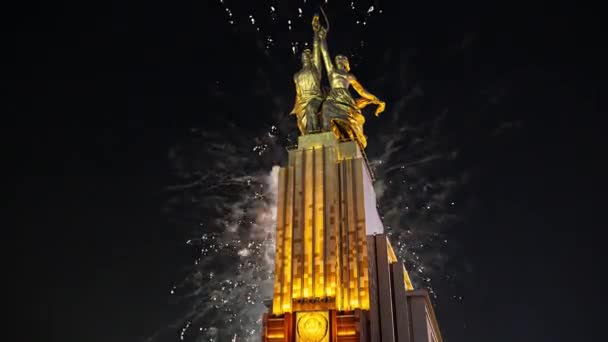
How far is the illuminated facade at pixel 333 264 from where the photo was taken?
24.8m

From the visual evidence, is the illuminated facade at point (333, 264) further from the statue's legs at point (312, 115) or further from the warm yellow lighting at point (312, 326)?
the statue's legs at point (312, 115)

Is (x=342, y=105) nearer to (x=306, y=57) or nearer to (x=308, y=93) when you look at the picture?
(x=308, y=93)

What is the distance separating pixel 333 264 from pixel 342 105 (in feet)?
29.8

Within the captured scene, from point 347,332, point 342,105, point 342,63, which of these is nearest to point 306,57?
point 342,63

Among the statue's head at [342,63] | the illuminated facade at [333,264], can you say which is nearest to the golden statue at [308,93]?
the statue's head at [342,63]

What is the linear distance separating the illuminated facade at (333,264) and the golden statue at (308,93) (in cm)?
157

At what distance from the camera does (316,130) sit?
3089cm

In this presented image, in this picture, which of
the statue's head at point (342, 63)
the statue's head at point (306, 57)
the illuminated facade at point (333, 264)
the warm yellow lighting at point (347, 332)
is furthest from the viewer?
the statue's head at point (342, 63)

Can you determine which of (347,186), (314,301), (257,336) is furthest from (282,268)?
(257,336)

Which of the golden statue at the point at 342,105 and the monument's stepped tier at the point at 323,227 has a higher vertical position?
the golden statue at the point at 342,105

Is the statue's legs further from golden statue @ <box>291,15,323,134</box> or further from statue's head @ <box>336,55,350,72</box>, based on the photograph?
statue's head @ <box>336,55,350,72</box>

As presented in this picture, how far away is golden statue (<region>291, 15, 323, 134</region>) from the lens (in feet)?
102

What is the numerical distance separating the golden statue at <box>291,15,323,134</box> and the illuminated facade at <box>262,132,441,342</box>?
1574mm

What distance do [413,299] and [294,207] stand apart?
21.7 feet
